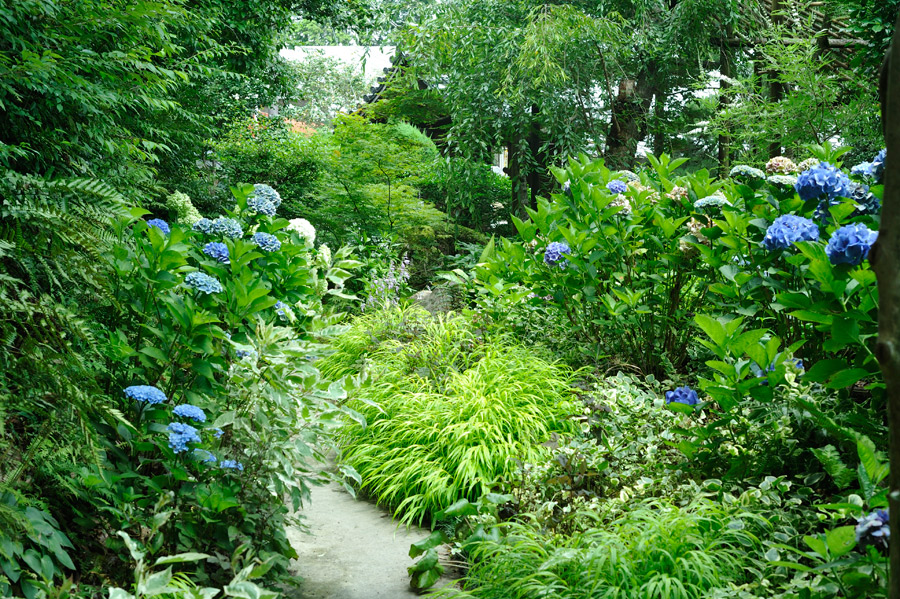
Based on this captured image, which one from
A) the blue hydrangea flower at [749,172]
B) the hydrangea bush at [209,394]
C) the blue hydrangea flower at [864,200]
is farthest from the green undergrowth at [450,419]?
the blue hydrangea flower at [864,200]

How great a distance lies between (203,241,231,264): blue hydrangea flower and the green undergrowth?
0.77 m

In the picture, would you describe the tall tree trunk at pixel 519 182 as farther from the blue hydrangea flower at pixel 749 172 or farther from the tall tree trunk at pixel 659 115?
the blue hydrangea flower at pixel 749 172

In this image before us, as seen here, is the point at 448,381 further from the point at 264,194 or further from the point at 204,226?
the point at 204,226

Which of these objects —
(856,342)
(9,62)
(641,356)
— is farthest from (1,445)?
(641,356)

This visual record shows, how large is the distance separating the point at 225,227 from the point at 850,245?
227 cm

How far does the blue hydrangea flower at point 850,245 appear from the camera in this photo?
199 cm

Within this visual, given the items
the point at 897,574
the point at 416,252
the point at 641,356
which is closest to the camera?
the point at 897,574

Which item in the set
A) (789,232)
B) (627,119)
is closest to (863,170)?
(789,232)

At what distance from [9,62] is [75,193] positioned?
528mm

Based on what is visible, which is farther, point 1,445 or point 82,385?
point 82,385

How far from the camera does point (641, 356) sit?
13.3ft

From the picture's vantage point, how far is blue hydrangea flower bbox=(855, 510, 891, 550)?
1.47 meters

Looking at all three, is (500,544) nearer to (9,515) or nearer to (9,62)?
(9,515)

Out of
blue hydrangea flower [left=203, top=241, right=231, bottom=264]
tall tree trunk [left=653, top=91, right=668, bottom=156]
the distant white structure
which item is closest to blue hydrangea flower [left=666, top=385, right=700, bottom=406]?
blue hydrangea flower [left=203, top=241, right=231, bottom=264]
